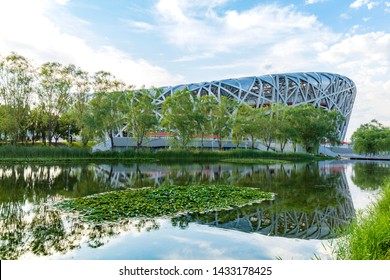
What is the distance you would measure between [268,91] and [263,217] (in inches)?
2694

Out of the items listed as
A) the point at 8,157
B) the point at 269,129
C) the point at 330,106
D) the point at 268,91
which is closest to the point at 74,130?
the point at 8,157

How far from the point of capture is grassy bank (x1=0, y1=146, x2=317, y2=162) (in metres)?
27.7

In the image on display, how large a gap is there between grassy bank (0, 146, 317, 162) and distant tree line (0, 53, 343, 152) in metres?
3.45

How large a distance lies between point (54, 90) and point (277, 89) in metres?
48.6

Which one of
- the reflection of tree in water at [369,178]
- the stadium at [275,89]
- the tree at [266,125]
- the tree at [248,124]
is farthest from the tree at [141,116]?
the stadium at [275,89]

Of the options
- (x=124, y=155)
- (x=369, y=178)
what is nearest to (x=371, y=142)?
(x=369, y=178)

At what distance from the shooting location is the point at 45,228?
22.7 feet

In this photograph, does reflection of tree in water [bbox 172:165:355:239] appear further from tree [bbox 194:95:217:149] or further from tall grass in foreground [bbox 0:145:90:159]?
tree [bbox 194:95:217:149]

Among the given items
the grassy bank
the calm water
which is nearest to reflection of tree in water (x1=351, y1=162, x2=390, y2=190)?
the calm water

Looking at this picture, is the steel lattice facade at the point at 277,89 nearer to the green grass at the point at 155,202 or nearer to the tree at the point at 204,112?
the tree at the point at 204,112

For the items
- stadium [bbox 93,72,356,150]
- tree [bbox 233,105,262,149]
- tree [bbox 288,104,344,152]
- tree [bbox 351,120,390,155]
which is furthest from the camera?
stadium [bbox 93,72,356,150]

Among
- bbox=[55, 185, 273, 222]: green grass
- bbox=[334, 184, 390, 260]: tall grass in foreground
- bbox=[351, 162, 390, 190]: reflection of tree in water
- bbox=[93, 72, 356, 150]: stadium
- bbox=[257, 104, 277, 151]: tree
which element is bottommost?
bbox=[351, 162, 390, 190]: reflection of tree in water

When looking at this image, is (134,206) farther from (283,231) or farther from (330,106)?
(330,106)

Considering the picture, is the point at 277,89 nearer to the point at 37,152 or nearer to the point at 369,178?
the point at 369,178
